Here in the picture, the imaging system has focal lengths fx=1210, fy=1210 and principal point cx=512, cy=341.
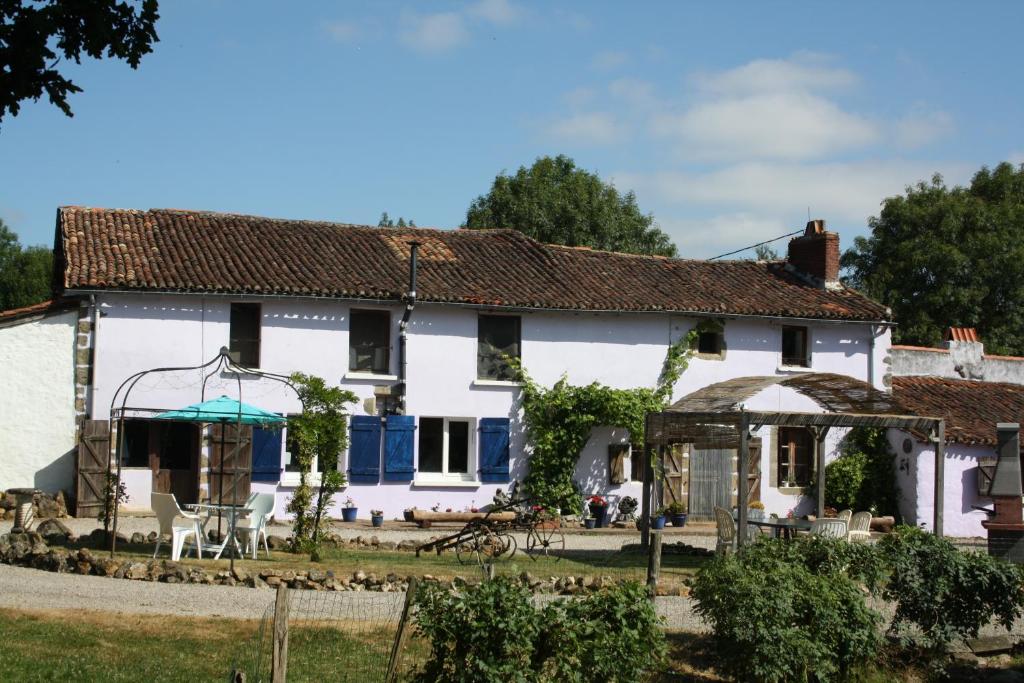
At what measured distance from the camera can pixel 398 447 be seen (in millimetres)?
24094

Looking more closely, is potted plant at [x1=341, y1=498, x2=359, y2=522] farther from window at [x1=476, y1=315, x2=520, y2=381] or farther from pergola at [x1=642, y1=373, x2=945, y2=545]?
pergola at [x1=642, y1=373, x2=945, y2=545]

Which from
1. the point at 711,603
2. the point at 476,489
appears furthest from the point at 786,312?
the point at 711,603

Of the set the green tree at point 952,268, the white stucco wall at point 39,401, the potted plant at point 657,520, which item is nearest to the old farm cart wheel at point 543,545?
the potted plant at point 657,520

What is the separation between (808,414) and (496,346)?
9283 mm

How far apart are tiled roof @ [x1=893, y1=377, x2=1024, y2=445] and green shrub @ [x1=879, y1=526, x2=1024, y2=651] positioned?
45.7ft

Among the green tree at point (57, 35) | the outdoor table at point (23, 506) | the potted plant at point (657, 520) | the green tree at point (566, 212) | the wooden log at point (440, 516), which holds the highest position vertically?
the green tree at point (566, 212)

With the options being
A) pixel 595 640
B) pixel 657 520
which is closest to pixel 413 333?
pixel 657 520

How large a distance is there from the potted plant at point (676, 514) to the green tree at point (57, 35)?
18653 mm

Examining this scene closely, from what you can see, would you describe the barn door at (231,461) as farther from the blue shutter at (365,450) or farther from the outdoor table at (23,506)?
the outdoor table at (23,506)

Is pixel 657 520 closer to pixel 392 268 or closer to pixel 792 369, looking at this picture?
pixel 792 369

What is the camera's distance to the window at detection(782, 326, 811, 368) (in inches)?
1092

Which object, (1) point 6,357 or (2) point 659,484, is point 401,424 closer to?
(2) point 659,484

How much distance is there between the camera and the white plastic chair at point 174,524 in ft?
52.6

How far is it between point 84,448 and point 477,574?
31.9 feet
